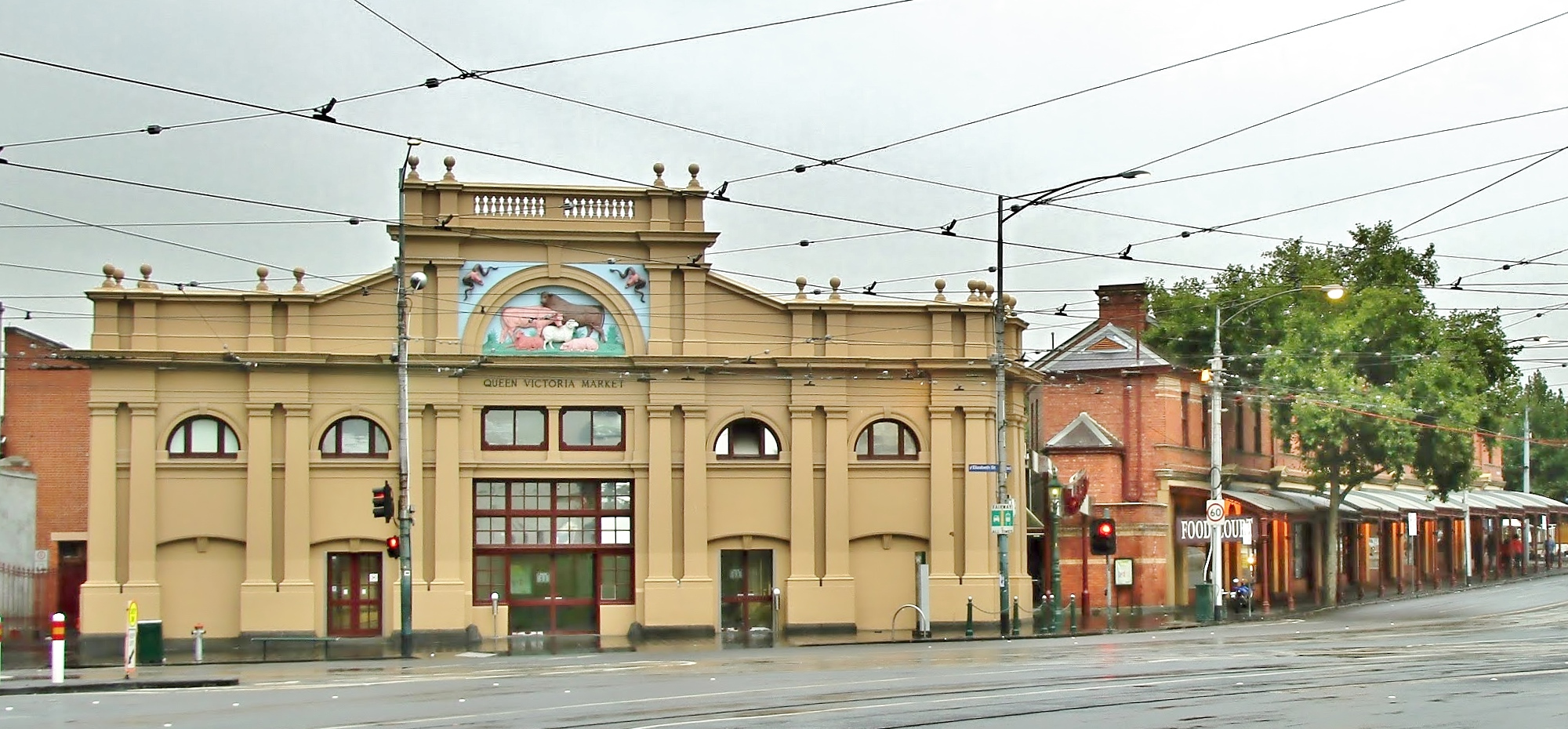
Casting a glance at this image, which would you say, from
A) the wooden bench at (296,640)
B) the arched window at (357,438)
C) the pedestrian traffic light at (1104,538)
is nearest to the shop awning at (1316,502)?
the pedestrian traffic light at (1104,538)

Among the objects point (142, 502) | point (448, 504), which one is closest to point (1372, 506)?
point (448, 504)

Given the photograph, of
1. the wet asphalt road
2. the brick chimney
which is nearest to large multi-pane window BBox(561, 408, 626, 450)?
the wet asphalt road

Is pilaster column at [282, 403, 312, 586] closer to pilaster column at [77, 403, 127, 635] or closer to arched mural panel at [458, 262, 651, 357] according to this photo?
pilaster column at [77, 403, 127, 635]

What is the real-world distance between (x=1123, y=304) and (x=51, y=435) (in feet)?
104

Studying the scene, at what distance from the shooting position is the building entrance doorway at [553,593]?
4128cm

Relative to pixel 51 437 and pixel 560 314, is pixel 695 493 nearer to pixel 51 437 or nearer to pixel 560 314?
pixel 560 314

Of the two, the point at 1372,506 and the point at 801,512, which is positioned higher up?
the point at 801,512

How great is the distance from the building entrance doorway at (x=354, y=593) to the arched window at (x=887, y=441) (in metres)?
11.9

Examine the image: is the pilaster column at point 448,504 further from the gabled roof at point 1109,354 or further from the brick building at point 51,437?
the gabled roof at point 1109,354

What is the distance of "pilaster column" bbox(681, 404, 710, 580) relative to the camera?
4119cm

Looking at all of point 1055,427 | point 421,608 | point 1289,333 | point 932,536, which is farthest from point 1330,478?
point 421,608

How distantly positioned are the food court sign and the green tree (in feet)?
14.3

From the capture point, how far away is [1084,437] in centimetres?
5100

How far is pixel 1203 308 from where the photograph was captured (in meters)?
61.3
